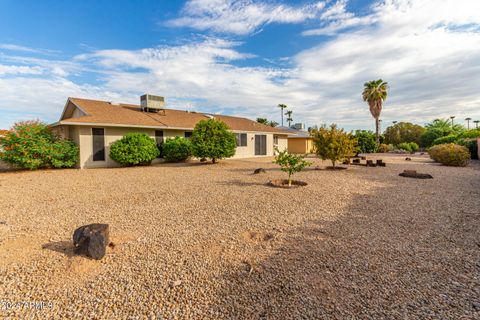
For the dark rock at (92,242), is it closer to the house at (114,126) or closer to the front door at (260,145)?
the house at (114,126)

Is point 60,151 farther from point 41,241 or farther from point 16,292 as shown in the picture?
point 16,292

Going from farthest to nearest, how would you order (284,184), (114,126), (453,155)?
(114,126)
(453,155)
(284,184)

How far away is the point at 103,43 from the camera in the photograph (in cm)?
1360

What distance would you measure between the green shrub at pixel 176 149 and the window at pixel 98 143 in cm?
360

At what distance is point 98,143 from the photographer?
13555 millimetres

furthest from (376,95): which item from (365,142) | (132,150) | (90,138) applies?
(90,138)

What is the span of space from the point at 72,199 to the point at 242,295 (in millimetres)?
6147

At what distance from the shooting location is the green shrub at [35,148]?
11484 millimetres

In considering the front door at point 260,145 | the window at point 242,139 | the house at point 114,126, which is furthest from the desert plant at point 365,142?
the window at point 242,139

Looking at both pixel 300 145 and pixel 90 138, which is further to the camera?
pixel 300 145

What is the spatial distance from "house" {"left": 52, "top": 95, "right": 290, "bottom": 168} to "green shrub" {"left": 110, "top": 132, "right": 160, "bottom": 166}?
0.98 meters

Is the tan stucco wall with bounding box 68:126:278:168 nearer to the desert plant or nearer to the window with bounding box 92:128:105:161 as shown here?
the window with bounding box 92:128:105:161

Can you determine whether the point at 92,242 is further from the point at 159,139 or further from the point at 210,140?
the point at 159,139

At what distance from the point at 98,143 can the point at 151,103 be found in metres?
5.72
